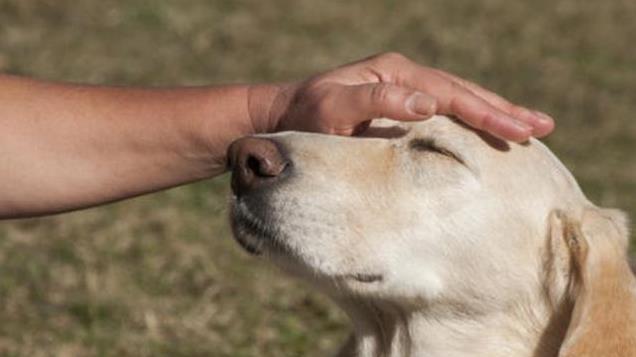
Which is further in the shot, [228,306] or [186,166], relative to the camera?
[228,306]

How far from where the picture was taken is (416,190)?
4520 millimetres

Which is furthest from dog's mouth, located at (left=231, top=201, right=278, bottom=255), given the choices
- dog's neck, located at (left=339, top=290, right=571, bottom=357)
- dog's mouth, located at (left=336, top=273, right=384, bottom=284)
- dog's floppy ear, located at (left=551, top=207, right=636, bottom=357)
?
dog's floppy ear, located at (left=551, top=207, right=636, bottom=357)

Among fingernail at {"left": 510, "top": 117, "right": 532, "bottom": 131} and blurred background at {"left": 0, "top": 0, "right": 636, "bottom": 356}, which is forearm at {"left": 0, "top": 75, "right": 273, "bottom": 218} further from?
fingernail at {"left": 510, "top": 117, "right": 532, "bottom": 131}

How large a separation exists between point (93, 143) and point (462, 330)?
1.33m

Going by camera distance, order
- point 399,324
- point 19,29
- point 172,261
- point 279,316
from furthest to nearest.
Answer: point 19,29, point 172,261, point 279,316, point 399,324

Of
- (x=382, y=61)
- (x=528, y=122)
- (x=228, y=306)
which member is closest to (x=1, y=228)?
(x=228, y=306)

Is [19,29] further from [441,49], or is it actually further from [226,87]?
[226,87]

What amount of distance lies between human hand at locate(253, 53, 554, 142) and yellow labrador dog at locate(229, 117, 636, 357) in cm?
10

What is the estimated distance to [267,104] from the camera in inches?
191

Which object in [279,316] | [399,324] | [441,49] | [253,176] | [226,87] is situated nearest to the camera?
[253,176]

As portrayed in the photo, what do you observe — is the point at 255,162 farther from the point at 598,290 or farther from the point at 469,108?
the point at 598,290

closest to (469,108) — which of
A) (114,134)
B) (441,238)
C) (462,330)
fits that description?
(441,238)

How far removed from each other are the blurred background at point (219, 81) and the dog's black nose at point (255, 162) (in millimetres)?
943

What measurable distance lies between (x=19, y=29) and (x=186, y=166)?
6.79 metres
